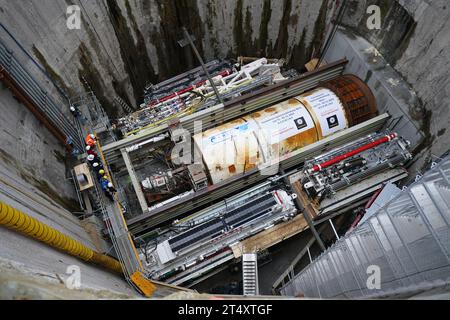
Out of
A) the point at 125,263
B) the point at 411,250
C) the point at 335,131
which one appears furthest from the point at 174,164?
the point at 411,250

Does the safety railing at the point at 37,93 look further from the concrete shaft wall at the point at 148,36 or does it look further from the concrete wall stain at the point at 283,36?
the concrete wall stain at the point at 283,36

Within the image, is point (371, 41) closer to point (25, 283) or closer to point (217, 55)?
point (217, 55)

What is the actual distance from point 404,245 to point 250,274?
23.7ft

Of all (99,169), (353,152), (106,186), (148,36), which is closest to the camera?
(106,186)

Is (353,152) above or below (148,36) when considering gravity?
below

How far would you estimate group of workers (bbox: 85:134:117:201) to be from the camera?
11938 millimetres

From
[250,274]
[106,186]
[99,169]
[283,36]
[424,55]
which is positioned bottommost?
[250,274]

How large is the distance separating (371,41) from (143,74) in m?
11.8

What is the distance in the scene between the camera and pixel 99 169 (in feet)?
40.3

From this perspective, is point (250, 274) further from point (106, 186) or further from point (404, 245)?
point (404, 245)

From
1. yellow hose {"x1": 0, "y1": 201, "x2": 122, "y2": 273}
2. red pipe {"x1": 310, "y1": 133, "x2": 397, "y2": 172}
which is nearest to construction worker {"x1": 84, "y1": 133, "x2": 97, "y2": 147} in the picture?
yellow hose {"x1": 0, "y1": 201, "x2": 122, "y2": 273}

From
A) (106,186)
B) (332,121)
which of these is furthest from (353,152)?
(106,186)

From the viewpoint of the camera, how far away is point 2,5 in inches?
432
